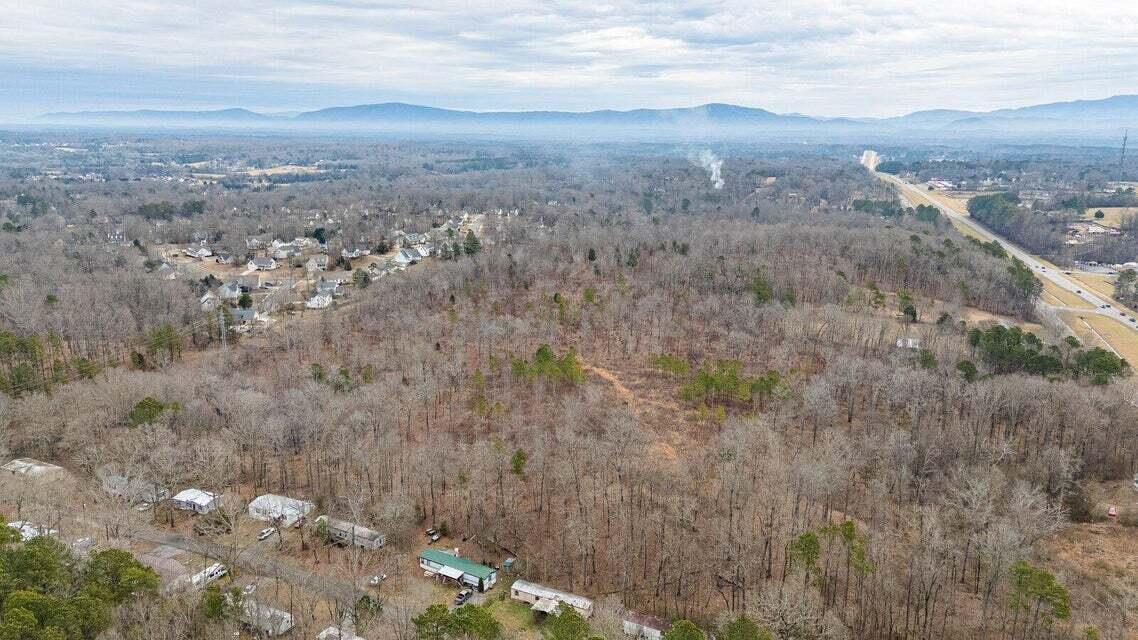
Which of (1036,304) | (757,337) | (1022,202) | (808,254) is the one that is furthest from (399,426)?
(1022,202)

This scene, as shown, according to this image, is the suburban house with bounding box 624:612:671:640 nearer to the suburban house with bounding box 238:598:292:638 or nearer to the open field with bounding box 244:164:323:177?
the suburban house with bounding box 238:598:292:638

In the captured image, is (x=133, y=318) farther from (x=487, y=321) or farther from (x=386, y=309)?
(x=487, y=321)

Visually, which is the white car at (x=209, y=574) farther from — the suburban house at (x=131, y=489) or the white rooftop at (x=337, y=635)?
the suburban house at (x=131, y=489)

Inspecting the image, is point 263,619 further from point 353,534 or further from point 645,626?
point 645,626

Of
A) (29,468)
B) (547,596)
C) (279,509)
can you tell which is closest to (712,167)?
(279,509)

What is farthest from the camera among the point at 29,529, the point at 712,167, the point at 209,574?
the point at 712,167

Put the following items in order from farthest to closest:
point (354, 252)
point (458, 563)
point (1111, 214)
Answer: point (1111, 214), point (354, 252), point (458, 563)
